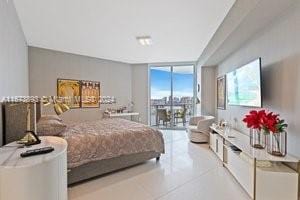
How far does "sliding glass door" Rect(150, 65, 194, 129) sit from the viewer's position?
7.57 m

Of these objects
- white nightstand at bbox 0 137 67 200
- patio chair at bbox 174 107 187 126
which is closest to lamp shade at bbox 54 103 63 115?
white nightstand at bbox 0 137 67 200

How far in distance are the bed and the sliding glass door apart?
13.0 feet

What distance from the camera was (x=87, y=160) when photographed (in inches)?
112

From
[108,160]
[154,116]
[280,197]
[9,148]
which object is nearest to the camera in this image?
[9,148]

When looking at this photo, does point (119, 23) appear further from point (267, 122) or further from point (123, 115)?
point (123, 115)

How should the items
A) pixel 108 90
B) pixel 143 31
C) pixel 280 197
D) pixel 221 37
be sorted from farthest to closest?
pixel 108 90
pixel 143 31
pixel 221 37
pixel 280 197

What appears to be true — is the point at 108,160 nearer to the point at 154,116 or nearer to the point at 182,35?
the point at 182,35

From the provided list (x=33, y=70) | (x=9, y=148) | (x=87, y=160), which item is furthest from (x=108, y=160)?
(x=33, y=70)

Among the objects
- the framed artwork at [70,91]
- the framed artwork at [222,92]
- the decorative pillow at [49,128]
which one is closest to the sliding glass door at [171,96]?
the framed artwork at [222,92]

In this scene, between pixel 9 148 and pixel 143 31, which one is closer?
pixel 9 148

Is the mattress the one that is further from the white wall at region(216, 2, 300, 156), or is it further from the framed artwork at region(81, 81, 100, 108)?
the framed artwork at region(81, 81, 100, 108)

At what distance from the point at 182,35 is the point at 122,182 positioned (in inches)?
120

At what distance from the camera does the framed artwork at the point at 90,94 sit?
5.89m

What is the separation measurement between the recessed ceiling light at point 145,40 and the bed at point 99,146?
1.92 m
